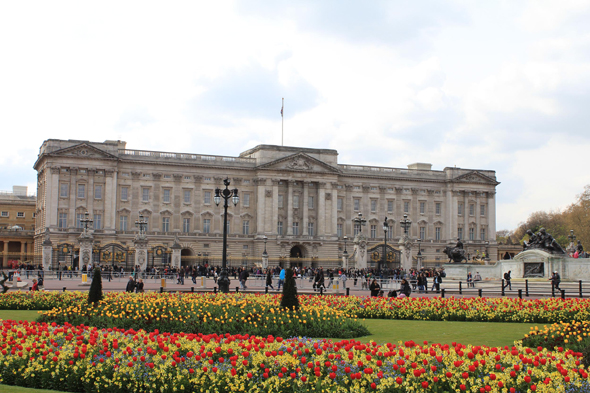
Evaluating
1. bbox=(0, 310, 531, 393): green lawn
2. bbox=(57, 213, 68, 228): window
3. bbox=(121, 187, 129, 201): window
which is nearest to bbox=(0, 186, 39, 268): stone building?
bbox=(57, 213, 68, 228): window

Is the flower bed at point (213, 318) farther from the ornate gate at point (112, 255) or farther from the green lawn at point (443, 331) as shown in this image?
the ornate gate at point (112, 255)

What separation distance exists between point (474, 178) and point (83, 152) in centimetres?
5454

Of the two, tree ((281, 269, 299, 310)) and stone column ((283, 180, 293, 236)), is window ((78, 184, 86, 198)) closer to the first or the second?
stone column ((283, 180, 293, 236))

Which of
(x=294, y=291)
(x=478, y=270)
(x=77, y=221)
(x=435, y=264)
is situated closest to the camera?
(x=294, y=291)

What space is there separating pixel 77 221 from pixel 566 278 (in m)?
54.4

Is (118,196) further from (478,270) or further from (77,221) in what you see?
(478,270)

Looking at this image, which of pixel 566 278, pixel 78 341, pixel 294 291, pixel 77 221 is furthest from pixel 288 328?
pixel 77 221

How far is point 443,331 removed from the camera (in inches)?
736

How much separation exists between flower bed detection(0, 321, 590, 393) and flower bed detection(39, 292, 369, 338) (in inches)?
169

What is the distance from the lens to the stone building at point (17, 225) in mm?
85050

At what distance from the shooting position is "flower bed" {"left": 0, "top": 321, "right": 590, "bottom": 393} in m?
9.87

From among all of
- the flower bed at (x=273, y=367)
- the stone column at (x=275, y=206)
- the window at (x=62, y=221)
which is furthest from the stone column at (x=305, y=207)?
the flower bed at (x=273, y=367)

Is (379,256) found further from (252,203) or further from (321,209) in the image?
(252,203)

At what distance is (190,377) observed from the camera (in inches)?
426
